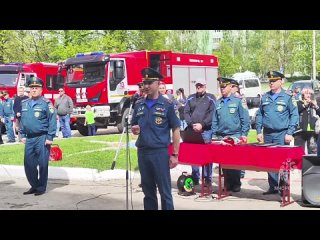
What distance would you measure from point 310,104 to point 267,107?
2161 millimetres

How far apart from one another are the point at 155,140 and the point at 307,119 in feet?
16.7

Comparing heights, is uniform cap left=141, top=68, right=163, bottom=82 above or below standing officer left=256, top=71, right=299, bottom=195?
above

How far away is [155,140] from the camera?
6.39 m

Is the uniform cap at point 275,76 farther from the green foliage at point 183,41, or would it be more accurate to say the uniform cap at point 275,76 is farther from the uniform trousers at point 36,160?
the green foliage at point 183,41

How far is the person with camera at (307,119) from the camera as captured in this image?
10156 millimetres

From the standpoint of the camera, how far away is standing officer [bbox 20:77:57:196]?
9.07 meters

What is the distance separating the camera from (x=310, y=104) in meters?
10.2

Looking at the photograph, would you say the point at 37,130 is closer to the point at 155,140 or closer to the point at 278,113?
the point at 155,140

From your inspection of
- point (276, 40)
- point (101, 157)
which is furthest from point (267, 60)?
point (101, 157)

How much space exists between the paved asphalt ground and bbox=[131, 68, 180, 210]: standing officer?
4.07 ft

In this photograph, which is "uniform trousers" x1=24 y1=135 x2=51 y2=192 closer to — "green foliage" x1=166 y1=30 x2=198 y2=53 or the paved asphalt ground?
the paved asphalt ground

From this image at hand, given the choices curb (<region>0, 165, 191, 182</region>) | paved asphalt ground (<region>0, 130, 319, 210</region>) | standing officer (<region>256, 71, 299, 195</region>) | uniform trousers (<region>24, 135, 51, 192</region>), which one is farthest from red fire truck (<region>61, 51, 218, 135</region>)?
standing officer (<region>256, 71, 299, 195</region>)

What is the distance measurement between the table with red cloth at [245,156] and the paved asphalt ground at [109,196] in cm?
40
